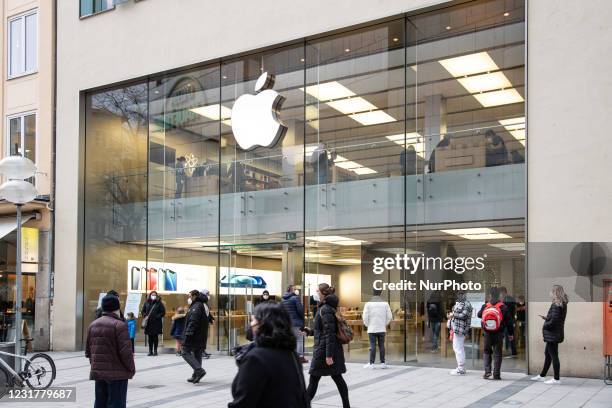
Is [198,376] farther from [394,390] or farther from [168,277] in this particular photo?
[168,277]

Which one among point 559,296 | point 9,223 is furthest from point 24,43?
point 559,296

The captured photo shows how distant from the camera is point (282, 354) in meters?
3.95

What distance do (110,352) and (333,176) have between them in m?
9.47

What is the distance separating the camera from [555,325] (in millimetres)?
11414

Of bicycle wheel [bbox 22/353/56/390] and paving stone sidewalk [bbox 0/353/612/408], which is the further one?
bicycle wheel [bbox 22/353/56/390]

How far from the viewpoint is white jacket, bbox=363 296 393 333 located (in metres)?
14.2

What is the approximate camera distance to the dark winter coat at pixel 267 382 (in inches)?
149

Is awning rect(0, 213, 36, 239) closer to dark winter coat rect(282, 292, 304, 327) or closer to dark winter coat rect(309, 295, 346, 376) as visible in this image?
dark winter coat rect(282, 292, 304, 327)

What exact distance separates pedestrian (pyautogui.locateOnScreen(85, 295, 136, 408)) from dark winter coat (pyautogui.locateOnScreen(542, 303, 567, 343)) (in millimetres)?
6972

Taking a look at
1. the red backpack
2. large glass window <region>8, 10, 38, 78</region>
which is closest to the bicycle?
the red backpack

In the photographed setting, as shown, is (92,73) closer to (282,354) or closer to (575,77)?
(575,77)

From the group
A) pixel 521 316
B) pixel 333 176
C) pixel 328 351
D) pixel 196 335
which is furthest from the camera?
pixel 333 176

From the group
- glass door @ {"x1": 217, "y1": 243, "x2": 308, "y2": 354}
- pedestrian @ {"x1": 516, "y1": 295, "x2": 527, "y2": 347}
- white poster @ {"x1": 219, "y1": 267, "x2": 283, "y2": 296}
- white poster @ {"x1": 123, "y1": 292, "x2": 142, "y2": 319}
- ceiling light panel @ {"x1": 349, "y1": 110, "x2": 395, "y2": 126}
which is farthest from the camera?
white poster @ {"x1": 123, "y1": 292, "x2": 142, "y2": 319}

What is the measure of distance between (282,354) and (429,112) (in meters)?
11.7
